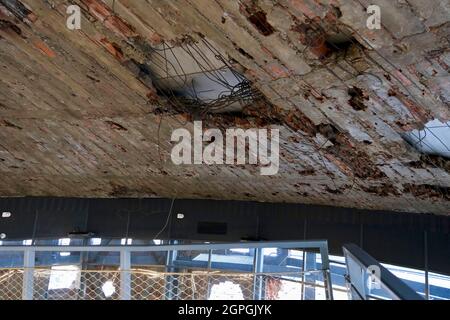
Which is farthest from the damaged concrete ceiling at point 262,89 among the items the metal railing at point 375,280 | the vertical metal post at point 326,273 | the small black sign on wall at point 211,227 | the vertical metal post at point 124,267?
the small black sign on wall at point 211,227

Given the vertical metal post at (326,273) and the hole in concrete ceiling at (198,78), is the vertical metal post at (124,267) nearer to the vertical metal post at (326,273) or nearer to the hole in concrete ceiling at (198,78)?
the vertical metal post at (326,273)

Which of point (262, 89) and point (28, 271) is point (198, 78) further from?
point (28, 271)

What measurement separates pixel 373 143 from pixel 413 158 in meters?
0.40

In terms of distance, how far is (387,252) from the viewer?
20.7 feet

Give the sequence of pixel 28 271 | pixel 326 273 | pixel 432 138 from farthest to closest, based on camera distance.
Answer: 1. pixel 432 138
2. pixel 28 271
3. pixel 326 273

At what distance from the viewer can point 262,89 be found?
3188 millimetres

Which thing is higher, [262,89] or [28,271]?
[262,89]

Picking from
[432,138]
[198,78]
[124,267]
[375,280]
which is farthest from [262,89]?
[375,280]

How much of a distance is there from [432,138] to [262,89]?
4.48ft

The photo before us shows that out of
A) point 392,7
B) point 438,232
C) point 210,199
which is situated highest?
point 392,7

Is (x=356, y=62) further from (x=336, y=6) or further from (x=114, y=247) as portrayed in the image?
(x=114, y=247)

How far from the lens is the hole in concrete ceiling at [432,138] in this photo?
2973 millimetres

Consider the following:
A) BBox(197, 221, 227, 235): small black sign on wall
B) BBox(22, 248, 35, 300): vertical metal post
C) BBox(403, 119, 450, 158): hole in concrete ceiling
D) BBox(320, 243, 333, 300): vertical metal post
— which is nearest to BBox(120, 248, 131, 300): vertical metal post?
BBox(22, 248, 35, 300): vertical metal post
